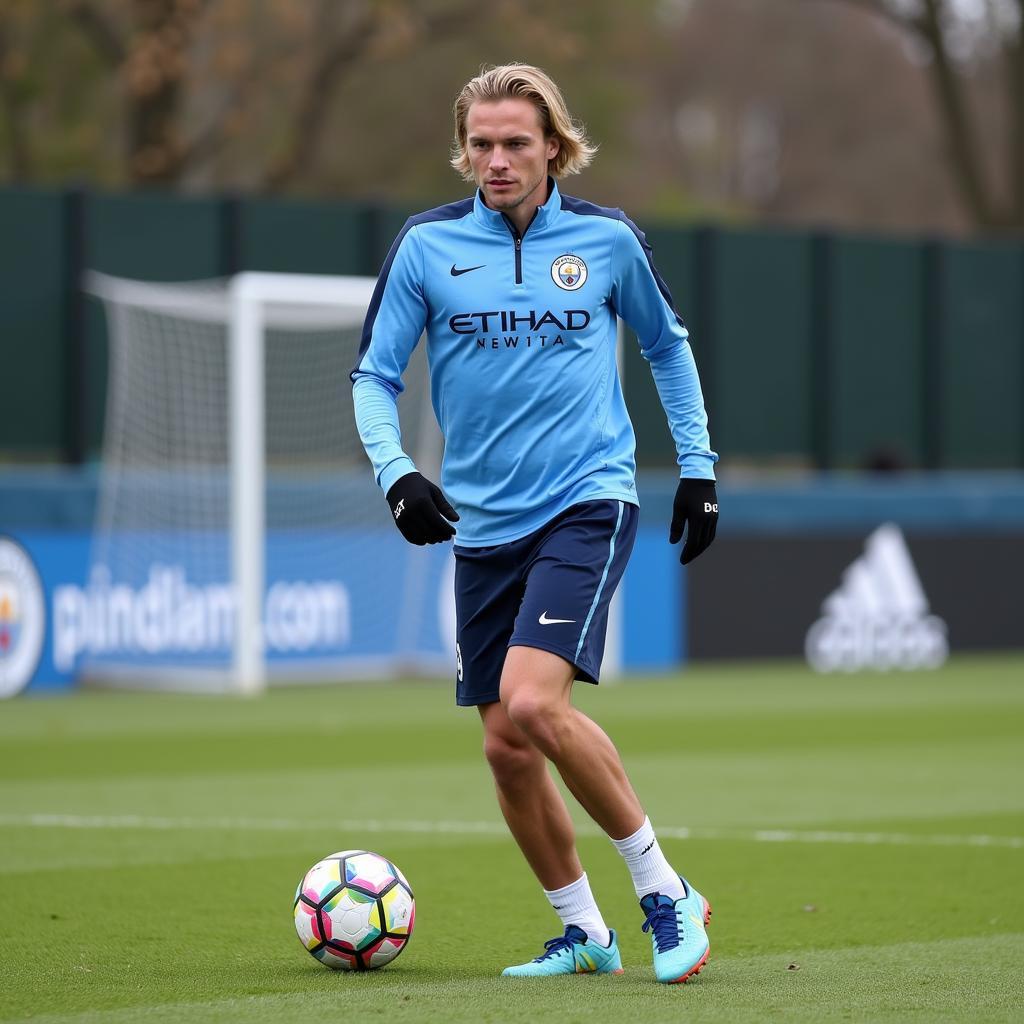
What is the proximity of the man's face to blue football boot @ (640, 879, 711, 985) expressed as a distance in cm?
195

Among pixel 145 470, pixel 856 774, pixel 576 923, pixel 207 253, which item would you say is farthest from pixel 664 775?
pixel 207 253

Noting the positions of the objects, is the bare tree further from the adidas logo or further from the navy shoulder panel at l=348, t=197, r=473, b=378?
the navy shoulder panel at l=348, t=197, r=473, b=378

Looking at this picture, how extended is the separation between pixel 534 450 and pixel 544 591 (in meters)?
0.41

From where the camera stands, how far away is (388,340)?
20.0ft

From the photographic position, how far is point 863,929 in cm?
701

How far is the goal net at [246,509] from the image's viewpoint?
1650cm

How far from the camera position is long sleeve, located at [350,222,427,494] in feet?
19.9

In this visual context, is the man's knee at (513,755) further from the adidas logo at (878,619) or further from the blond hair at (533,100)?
the adidas logo at (878,619)

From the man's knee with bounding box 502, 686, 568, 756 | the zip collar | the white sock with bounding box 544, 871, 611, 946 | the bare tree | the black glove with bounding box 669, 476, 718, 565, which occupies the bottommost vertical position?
the white sock with bounding box 544, 871, 611, 946

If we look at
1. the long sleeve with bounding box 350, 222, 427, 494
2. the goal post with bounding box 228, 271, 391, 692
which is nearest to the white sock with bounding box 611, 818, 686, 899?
the long sleeve with bounding box 350, 222, 427, 494

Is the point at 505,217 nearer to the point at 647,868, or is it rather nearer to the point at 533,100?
the point at 533,100

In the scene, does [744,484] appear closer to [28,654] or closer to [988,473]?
[988,473]

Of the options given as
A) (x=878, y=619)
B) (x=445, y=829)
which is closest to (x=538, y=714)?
(x=445, y=829)

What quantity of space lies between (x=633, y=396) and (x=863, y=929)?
1321 cm
